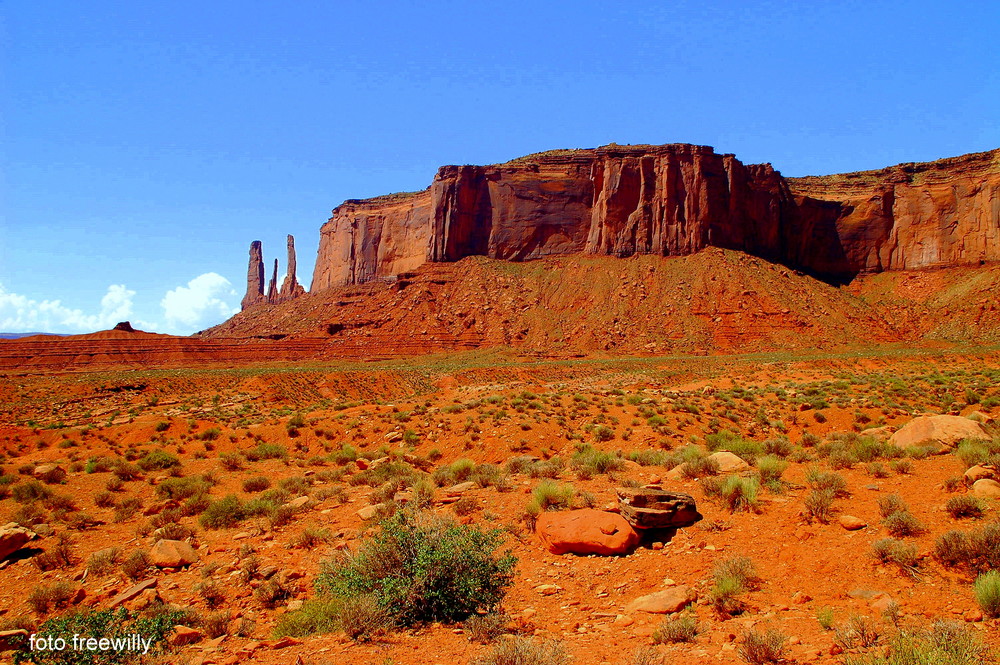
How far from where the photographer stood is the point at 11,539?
834 cm

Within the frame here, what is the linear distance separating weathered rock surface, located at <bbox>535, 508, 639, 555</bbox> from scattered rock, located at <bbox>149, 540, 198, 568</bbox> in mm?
4896

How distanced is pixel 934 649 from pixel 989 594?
139 cm

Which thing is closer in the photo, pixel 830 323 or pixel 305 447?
pixel 305 447

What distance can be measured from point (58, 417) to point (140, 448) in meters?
15.2

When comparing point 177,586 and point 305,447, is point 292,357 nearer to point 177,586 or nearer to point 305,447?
point 305,447

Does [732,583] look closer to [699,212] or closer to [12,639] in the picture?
[12,639]

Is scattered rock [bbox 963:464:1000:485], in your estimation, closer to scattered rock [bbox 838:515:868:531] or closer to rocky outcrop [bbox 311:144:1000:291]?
scattered rock [bbox 838:515:868:531]

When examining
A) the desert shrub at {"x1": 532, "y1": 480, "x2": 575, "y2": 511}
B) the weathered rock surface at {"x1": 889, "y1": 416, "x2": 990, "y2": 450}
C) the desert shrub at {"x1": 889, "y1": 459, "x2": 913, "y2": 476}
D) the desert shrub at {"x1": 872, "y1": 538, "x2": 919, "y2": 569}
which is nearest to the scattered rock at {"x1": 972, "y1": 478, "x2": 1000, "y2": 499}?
the desert shrub at {"x1": 889, "y1": 459, "x2": 913, "y2": 476}

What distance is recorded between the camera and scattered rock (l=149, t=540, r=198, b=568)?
26.4 feet

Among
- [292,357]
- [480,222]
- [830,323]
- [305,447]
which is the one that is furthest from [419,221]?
[305,447]

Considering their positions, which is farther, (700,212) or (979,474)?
(700,212)

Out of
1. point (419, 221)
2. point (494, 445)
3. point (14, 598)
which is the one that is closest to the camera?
point (14, 598)

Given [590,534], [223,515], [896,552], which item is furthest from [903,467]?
[223,515]

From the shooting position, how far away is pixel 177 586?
7488 millimetres
